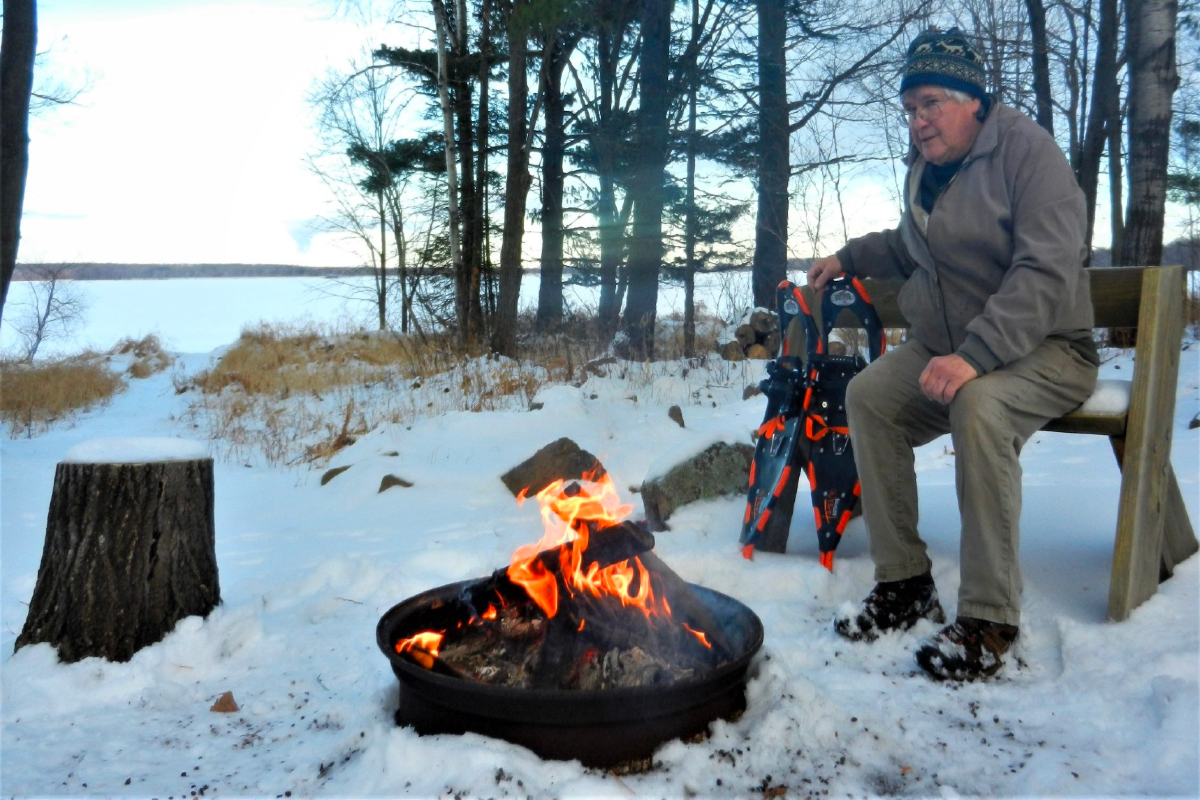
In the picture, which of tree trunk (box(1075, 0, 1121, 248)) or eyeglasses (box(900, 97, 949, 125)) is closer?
eyeglasses (box(900, 97, 949, 125))

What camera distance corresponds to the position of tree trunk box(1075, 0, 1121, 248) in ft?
34.4

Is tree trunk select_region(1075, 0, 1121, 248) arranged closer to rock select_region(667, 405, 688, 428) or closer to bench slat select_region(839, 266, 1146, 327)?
rock select_region(667, 405, 688, 428)

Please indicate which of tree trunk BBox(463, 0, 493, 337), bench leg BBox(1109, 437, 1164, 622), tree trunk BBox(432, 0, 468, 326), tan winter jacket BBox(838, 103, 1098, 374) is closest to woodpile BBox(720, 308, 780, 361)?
tree trunk BBox(463, 0, 493, 337)

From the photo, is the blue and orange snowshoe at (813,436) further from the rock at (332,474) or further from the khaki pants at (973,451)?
the rock at (332,474)

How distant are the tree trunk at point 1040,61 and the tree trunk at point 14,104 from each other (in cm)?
1236

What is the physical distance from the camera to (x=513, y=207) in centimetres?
1188

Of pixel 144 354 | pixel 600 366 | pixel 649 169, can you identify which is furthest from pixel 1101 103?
pixel 144 354

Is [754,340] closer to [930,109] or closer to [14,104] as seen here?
[930,109]

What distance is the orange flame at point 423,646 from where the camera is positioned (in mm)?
2221

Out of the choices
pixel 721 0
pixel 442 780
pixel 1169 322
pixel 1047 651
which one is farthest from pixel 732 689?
pixel 721 0

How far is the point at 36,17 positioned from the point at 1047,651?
30.8 ft

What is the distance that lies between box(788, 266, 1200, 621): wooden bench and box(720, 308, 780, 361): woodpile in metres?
7.33

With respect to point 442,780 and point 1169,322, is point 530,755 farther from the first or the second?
point 1169,322

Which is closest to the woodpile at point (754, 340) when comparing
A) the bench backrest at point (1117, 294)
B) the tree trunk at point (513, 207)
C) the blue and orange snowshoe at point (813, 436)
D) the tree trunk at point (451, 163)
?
the tree trunk at point (513, 207)
